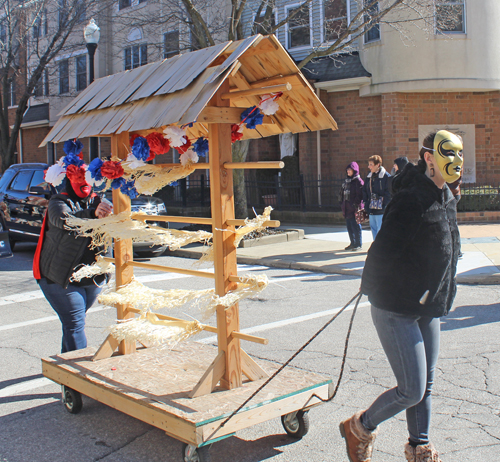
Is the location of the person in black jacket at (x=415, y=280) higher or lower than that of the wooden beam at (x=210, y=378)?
higher

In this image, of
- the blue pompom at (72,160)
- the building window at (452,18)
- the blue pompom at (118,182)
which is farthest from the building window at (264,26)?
Answer: the blue pompom at (118,182)

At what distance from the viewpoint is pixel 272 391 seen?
363 cm

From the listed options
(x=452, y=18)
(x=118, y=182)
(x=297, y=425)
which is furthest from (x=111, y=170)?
(x=452, y=18)

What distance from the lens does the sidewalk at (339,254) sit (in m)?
9.37

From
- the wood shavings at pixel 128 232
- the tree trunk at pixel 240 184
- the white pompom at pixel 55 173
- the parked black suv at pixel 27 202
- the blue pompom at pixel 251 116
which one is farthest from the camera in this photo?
the tree trunk at pixel 240 184

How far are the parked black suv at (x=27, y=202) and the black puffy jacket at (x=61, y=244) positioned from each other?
7031mm

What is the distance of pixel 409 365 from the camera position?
3018 mm

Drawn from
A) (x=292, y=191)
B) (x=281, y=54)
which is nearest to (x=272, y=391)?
(x=281, y=54)

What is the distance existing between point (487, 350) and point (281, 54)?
3.46 meters

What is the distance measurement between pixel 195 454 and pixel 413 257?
1656 millimetres

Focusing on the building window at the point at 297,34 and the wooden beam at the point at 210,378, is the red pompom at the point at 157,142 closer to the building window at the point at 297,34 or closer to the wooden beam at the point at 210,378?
the wooden beam at the point at 210,378

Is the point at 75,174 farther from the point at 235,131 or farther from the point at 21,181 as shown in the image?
the point at 21,181

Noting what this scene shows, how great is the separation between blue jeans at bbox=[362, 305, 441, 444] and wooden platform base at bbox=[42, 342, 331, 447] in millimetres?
601

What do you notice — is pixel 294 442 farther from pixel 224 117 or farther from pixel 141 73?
pixel 141 73
